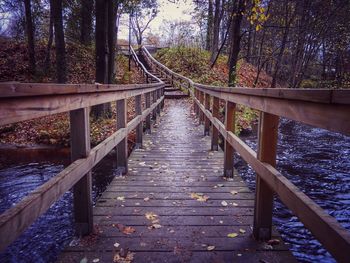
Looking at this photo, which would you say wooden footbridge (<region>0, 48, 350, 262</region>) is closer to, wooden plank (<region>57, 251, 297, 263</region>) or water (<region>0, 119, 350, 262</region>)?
wooden plank (<region>57, 251, 297, 263</region>)

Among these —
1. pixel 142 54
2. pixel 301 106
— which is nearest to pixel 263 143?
pixel 301 106

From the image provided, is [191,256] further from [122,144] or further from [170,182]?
[122,144]

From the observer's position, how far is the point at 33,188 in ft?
20.4

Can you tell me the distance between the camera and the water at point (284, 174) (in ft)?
13.5

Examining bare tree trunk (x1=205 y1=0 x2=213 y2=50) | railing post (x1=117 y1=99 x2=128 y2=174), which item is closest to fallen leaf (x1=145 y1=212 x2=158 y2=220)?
railing post (x1=117 y1=99 x2=128 y2=174)

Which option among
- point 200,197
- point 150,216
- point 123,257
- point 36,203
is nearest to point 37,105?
point 36,203

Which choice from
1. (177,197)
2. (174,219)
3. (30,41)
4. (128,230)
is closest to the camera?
(128,230)

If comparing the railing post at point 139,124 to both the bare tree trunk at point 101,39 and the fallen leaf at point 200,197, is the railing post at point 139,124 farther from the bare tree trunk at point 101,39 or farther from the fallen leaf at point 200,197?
the bare tree trunk at point 101,39

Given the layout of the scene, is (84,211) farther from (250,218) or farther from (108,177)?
(108,177)

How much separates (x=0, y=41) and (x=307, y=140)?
20429 mm

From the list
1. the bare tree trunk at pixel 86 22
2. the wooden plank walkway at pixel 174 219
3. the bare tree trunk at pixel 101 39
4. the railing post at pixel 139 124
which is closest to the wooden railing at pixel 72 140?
the wooden plank walkway at pixel 174 219

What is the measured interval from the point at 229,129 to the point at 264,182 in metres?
1.85

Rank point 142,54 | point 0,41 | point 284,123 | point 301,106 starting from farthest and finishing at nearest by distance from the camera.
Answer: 1. point 142,54
2. point 0,41
3. point 284,123
4. point 301,106

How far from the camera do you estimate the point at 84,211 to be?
297 cm
